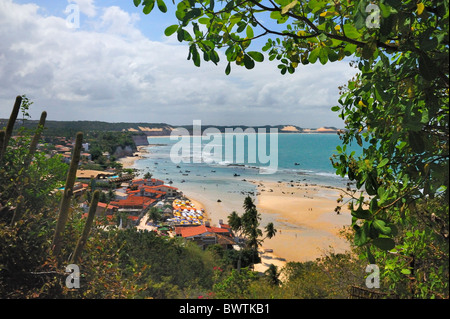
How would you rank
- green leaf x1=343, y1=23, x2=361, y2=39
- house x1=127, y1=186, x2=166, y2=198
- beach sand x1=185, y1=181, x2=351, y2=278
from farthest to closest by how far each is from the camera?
house x1=127, y1=186, x2=166, y2=198, beach sand x1=185, y1=181, x2=351, y2=278, green leaf x1=343, y1=23, x2=361, y2=39

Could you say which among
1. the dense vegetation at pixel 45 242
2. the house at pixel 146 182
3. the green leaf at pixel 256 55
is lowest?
the house at pixel 146 182

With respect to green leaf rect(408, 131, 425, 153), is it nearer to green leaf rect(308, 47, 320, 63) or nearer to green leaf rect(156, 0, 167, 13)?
green leaf rect(308, 47, 320, 63)

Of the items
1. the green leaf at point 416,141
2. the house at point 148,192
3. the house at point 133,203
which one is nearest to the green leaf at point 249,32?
the green leaf at point 416,141

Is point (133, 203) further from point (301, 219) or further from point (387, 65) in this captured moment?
point (387, 65)

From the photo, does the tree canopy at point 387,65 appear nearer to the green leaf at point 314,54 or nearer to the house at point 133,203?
the green leaf at point 314,54

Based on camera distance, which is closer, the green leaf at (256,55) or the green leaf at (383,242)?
the green leaf at (383,242)

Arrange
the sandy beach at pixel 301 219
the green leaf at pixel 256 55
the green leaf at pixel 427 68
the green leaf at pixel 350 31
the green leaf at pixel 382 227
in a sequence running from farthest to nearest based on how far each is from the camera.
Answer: the sandy beach at pixel 301 219 < the green leaf at pixel 256 55 < the green leaf at pixel 350 31 < the green leaf at pixel 427 68 < the green leaf at pixel 382 227

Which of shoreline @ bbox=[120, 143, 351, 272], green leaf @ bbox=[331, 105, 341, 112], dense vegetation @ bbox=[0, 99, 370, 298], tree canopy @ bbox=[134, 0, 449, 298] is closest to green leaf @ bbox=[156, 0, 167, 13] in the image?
tree canopy @ bbox=[134, 0, 449, 298]

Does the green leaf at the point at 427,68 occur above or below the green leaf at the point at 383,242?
above

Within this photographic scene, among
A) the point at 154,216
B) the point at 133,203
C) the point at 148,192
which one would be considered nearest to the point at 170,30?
the point at 154,216
